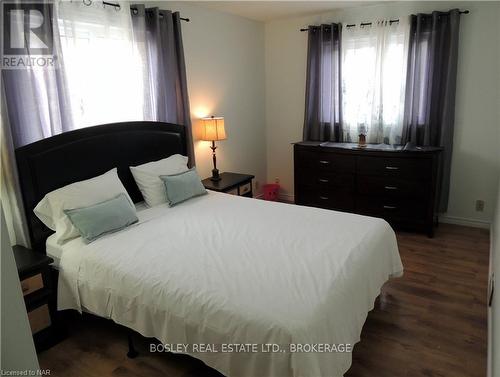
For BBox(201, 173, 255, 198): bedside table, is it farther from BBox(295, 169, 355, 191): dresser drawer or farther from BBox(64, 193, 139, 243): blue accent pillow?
BBox(64, 193, 139, 243): blue accent pillow

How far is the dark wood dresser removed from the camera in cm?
362

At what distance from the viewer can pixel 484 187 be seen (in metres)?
3.80

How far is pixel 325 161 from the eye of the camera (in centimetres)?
411

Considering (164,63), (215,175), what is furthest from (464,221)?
(164,63)

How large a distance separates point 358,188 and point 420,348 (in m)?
2.05

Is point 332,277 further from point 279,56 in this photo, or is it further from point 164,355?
point 279,56

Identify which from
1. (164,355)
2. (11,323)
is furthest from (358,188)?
(11,323)

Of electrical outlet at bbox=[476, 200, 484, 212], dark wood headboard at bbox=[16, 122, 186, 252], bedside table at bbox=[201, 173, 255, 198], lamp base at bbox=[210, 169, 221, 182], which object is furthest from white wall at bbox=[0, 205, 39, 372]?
electrical outlet at bbox=[476, 200, 484, 212]

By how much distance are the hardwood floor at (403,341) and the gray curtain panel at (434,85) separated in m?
1.39

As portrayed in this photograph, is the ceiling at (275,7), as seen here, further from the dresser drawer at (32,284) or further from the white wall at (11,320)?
the white wall at (11,320)

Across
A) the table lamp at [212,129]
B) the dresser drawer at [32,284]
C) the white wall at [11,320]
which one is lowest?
the dresser drawer at [32,284]

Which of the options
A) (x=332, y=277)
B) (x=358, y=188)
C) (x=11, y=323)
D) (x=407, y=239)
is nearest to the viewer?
(x=11, y=323)

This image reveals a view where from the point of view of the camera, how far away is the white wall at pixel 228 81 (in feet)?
12.2

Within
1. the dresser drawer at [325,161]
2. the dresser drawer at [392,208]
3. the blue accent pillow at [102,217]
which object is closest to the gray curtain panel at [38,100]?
the blue accent pillow at [102,217]
